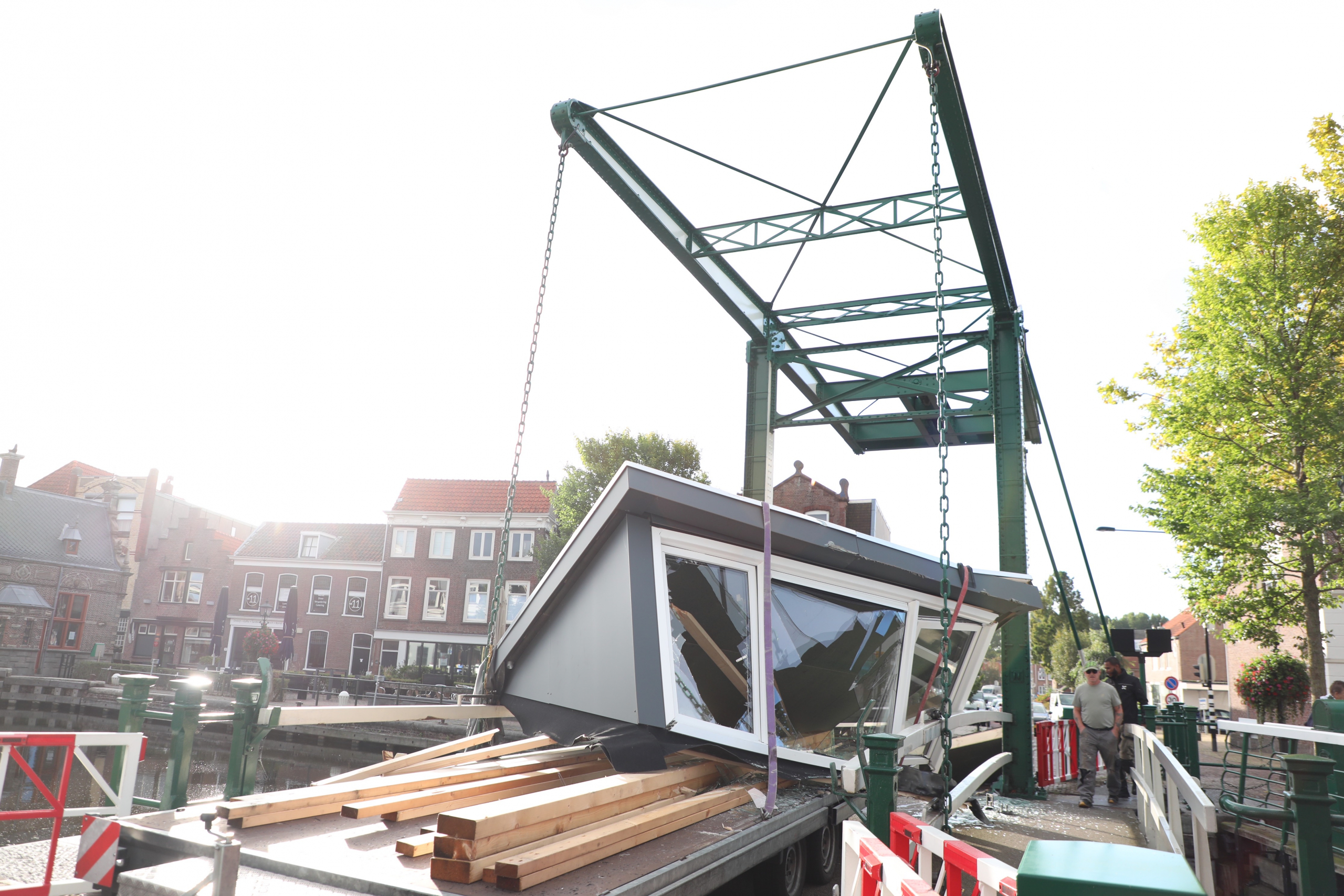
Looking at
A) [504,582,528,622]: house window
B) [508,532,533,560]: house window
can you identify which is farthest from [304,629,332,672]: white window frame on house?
[508,532,533,560]: house window

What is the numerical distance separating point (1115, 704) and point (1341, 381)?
1121 centimetres

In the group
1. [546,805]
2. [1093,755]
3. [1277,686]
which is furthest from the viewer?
[1277,686]

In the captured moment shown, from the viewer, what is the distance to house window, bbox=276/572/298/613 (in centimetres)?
4350

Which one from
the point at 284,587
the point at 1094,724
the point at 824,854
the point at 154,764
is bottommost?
the point at 154,764

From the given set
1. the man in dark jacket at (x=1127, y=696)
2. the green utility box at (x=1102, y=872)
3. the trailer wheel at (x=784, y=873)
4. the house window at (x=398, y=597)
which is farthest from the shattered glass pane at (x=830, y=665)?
the house window at (x=398, y=597)

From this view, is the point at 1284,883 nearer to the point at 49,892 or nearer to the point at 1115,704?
the point at 1115,704

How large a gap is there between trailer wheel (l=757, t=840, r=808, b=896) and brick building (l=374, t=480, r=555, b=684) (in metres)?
32.2

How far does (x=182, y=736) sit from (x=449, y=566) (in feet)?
117

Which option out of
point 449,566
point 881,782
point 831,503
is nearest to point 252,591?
point 449,566

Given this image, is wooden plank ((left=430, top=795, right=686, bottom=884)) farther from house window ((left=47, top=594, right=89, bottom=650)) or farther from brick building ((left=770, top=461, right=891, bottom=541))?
house window ((left=47, top=594, right=89, bottom=650))

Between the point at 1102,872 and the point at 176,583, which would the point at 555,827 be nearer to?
the point at 1102,872

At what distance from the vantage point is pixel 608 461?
30156 mm

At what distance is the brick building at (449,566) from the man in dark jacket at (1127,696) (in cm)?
2919

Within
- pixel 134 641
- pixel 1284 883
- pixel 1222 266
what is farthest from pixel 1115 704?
pixel 134 641
